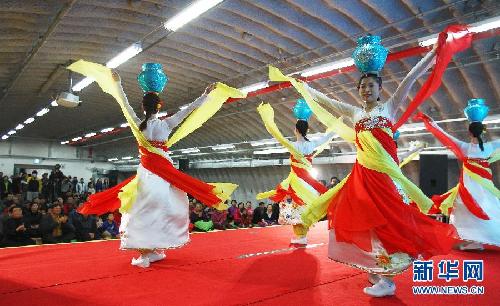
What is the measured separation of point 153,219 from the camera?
107 inches

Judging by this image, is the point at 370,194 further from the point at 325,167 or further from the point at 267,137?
the point at 325,167

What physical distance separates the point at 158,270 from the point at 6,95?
37.9 ft

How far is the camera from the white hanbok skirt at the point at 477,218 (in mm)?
3625

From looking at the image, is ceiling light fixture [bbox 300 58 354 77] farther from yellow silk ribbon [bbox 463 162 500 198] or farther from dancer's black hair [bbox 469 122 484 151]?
yellow silk ribbon [bbox 463 162 500 198]

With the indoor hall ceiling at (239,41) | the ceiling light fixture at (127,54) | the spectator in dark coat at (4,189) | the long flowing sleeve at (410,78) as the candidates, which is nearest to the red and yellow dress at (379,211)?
the long flowing sleeve at (410,78)

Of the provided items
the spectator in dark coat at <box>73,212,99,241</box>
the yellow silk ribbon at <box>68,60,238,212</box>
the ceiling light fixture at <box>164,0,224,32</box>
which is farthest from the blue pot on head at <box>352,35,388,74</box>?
the spectator in dark coat at <box>73,212,99,241</box>

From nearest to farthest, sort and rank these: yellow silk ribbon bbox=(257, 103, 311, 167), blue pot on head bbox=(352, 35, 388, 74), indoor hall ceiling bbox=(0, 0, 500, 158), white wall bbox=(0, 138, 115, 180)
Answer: blue pot on head bbox=(352, 35, 388, 74) → yellow silk ribbon bbox=(257, 103, 311, 167) → indoor hall ceiling bbox=(0, 0, 500, 158) → white wall bbox=(0, 138, 115, 180)

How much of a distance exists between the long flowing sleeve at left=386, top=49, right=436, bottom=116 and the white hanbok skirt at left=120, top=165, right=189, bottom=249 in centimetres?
170

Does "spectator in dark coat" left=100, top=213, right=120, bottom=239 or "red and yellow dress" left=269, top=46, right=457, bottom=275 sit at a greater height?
"red and yellow dress" left=269, top=46, right=457, bottom=275

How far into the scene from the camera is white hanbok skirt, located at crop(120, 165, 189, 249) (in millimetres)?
2674

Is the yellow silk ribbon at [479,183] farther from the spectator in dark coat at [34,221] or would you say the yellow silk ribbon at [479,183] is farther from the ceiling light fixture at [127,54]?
the ceiling light fixture at [127,54]

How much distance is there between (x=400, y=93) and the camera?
2.25 meters

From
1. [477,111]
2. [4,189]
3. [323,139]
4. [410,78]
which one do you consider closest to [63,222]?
[323,139]

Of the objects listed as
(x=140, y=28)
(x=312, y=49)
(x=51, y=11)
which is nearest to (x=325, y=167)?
(x=312, y=49)
